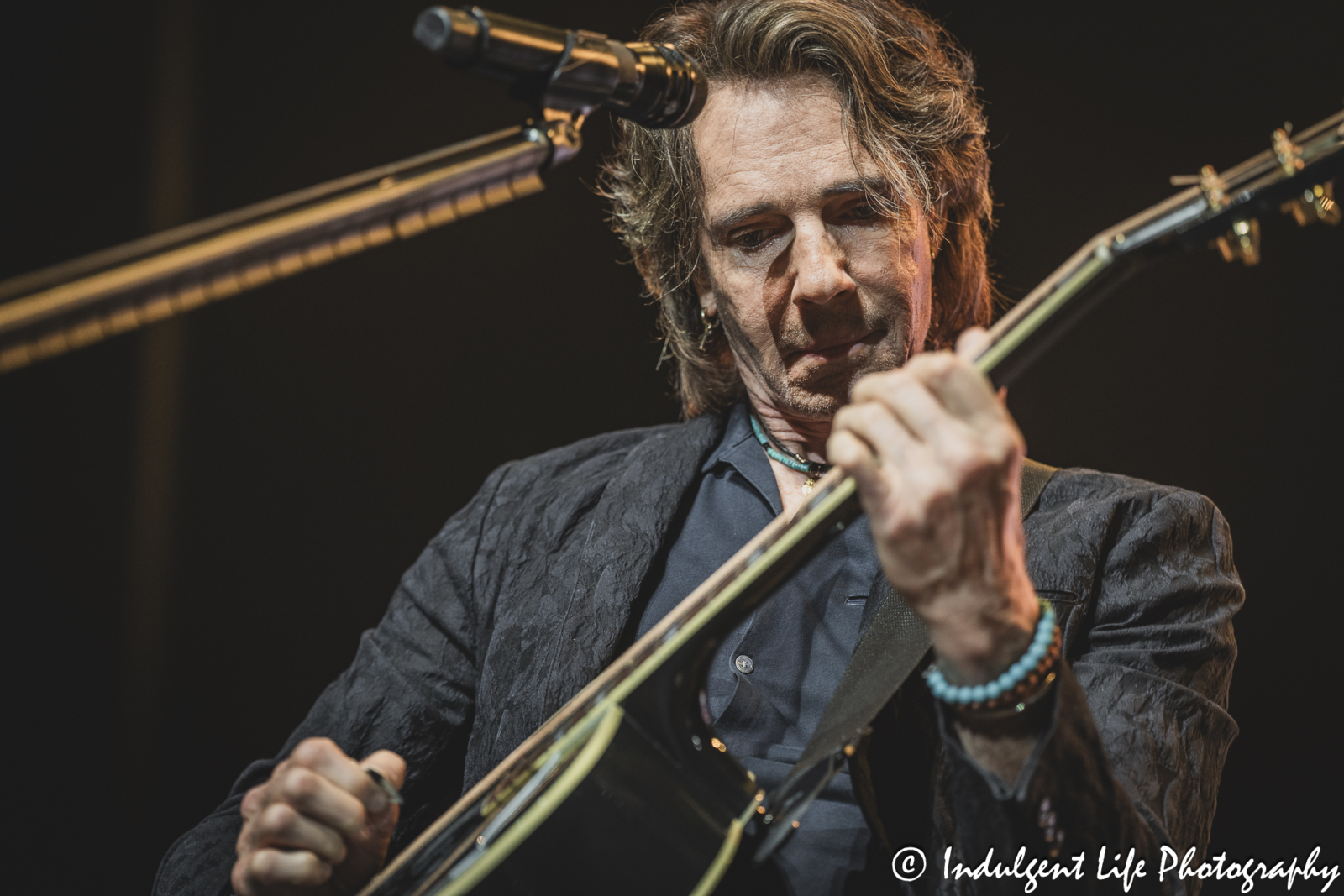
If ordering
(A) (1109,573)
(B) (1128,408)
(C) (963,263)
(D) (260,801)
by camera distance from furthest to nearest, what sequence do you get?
1. (B) (1128,408)
2. (C) (963,263)
3. (A) (1109,573)
4. (D) (260,801)

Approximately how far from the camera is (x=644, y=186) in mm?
1915

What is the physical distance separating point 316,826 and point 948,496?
0.76 metres

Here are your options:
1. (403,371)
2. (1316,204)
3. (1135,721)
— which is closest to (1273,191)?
(1316,204)

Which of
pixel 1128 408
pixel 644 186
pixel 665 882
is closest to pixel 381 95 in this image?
pixel 644 186

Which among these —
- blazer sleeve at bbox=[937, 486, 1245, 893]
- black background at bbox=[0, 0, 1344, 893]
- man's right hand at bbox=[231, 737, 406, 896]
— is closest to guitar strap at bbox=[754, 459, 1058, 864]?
blazer sleeve at bbox=[937, 486, 1245, 893]

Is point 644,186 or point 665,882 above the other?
point 644,186

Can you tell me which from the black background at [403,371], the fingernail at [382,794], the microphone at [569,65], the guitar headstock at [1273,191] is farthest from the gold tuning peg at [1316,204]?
the black background at [403,371]

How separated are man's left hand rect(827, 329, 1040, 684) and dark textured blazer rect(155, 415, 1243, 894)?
12cm

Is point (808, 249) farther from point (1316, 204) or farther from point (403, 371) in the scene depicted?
point (403, 371)

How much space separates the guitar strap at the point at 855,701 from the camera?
1.06 meters

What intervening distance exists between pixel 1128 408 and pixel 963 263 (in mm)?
575

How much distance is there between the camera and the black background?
2.02 meters

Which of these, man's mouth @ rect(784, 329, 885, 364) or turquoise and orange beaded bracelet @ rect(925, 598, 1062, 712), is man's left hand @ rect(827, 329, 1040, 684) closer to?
turquoise and orange beaded bracelet @ rect(925, 598, 1062, 712)

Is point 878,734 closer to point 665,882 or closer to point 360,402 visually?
point 665,882
